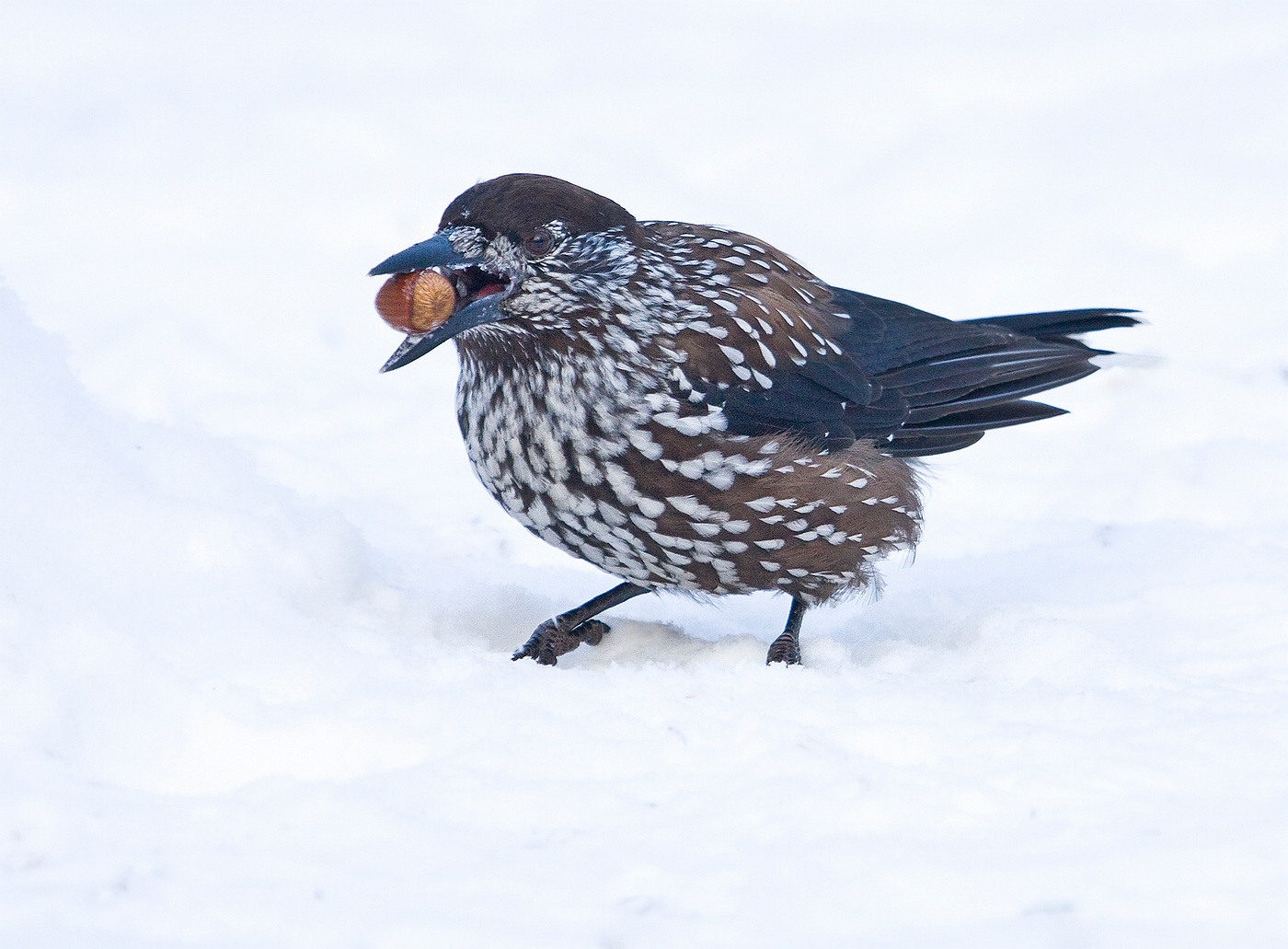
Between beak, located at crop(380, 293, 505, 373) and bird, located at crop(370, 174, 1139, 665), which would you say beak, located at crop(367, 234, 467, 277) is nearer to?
bird, located at crop(370, 174, 1139, 665)

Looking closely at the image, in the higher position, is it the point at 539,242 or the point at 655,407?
the point at 539,242

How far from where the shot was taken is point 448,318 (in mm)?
4266

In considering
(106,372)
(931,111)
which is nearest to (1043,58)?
(931,111)

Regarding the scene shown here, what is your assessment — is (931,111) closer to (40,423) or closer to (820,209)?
(820,209)

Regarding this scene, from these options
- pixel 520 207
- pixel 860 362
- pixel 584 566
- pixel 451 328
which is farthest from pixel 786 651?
pixel 584 566

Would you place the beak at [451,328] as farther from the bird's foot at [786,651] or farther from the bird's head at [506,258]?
the bird's foot at [786,651]

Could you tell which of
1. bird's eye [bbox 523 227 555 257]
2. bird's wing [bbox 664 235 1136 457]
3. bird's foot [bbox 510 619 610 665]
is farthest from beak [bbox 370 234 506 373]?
bird's foot [bbox 510 619 610 665]

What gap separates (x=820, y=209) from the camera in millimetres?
9164

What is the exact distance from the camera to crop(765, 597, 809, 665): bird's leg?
4.43 meters

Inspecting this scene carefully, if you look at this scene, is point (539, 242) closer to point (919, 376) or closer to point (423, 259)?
point (423, 259)

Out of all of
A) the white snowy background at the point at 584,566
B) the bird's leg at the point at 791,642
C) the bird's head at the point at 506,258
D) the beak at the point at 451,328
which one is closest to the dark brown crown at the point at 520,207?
the bird's head at the point at 506,258

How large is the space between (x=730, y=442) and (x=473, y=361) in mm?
796

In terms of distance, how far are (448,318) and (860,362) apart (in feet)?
4.33

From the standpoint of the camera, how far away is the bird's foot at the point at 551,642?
178 inches
